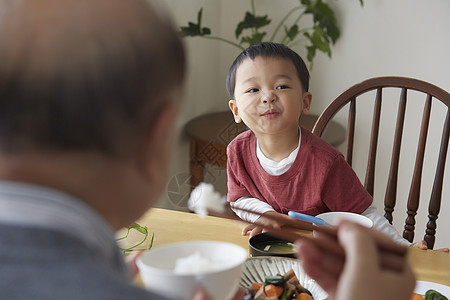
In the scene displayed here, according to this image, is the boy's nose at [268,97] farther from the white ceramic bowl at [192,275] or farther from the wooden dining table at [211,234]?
the white ceramic bowl at [192,275]

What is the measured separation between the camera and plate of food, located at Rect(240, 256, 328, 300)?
90 centimetres

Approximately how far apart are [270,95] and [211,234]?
0.43 meters

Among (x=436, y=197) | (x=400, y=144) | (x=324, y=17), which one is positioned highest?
(x=324, y=17)

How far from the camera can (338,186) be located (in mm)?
1490

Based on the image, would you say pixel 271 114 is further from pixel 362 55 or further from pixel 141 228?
pixel 362 55

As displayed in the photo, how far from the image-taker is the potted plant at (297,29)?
2.69 metres

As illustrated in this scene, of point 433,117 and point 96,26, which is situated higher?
point 96,26

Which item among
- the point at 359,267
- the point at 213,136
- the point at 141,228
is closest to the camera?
the point at 359,267

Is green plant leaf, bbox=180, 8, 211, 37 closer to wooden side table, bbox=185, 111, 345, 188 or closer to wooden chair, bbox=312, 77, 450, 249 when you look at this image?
wooden side table, bbox=185, 111, 345, 188

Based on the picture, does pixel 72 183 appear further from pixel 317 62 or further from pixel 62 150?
pixel 317 62

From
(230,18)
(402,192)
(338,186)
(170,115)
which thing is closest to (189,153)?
(230,18)

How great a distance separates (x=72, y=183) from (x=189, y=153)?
2.36 m

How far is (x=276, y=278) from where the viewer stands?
0.90m

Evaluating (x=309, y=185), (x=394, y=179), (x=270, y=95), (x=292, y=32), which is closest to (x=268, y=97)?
(x=270, y=95)
